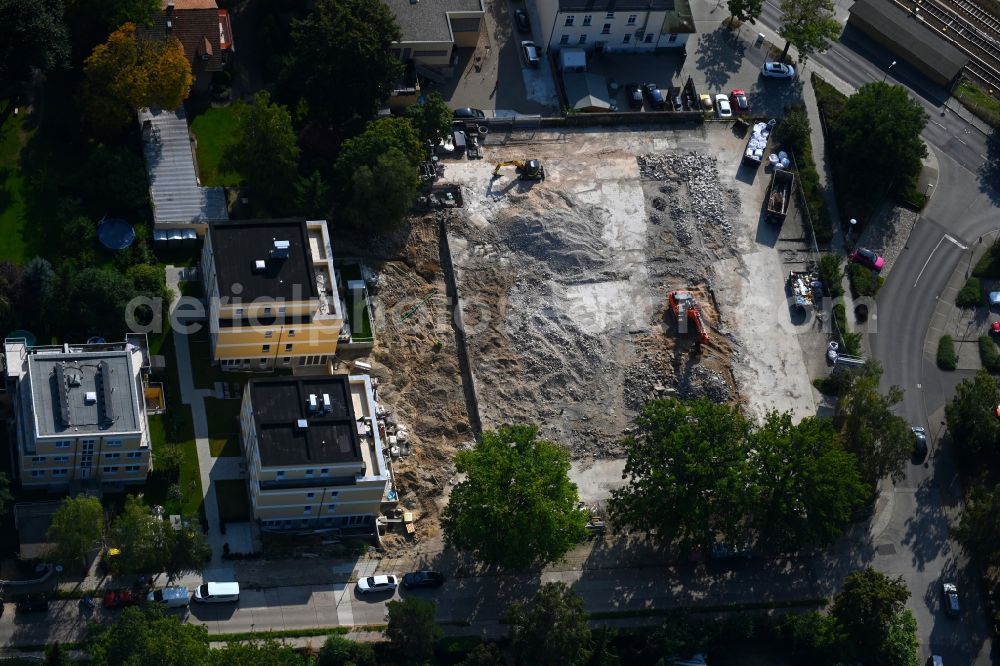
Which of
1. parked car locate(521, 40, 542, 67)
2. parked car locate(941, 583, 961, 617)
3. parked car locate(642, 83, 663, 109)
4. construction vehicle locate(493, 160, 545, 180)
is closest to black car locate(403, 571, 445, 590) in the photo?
construction vehicle locate(493, 160, 545, 180)

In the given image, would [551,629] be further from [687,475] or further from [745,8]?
[745,8]

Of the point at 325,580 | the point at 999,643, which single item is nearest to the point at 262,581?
the point at 325,580

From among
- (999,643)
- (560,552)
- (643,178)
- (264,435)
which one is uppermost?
(643,178)

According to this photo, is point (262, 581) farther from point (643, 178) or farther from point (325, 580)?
point (643, 178)

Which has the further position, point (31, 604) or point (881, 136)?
point (881, 136)

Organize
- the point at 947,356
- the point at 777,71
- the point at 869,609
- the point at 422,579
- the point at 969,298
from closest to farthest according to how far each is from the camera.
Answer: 1. the point at 422,579
2. the point at 869,609
3. the point at 947,356
4. the point at 969,298
5. the point at 777,71

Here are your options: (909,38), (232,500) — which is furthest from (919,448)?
(232,500)

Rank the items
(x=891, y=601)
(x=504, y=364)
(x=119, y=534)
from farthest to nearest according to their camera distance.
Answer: (x=504, y=364)
(x=891, y=601)
(x=119, y=534)
